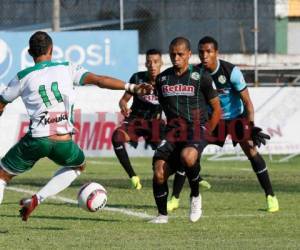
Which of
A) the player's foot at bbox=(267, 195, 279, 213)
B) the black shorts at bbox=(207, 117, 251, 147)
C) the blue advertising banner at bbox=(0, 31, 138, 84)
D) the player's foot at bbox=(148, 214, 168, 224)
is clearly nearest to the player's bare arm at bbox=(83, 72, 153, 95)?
the player's foot at bbox=(148, 214, 168, 224)

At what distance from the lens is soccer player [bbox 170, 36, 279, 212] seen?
524 inches

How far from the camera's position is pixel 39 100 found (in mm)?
10562

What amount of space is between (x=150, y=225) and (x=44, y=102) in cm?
178

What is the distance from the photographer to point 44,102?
10555 millimetres

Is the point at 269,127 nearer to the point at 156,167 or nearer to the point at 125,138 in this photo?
the point at 125,138

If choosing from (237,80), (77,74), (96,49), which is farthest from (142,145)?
(77,74)

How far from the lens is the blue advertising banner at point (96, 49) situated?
2569 cm

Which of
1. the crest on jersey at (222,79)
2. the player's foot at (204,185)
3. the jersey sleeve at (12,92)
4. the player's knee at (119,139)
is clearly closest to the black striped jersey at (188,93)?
the crest on jersey at (222,79)

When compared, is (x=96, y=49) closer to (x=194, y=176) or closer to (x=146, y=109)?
(x=146, y=109)

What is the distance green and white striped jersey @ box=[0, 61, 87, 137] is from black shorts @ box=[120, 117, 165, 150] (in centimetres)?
598

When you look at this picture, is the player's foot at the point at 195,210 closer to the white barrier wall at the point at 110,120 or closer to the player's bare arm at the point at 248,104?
the player's bare arm at the point at 248,104

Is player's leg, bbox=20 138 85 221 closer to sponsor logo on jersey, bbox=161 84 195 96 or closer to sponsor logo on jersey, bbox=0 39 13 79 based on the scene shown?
sponsor logo on jersey, bbox=161 84 195 96

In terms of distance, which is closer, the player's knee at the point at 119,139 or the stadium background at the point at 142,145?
the stadium background at the point at 142,145

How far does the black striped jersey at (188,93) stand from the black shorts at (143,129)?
4.74 m
